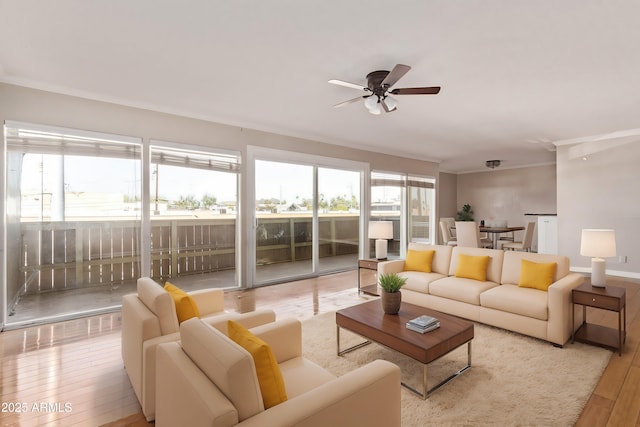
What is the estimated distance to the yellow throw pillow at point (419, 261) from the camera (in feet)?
14.2

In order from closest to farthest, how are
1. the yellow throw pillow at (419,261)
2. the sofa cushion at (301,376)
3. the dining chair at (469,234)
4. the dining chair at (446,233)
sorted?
the sofa cushion at (301,376) → the yellow throw pillow at (419,261) → the dining chair at (469,234) → the dining chair at (446,233)

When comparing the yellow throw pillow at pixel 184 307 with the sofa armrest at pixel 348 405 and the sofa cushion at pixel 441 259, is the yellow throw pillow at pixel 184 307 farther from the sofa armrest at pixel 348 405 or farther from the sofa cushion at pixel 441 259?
the sofa cushion at pixel 441 259

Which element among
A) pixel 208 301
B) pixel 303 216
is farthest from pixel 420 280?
pixel 303 216

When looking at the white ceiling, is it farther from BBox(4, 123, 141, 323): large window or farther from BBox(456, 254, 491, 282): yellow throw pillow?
BBox(456, 254, 491, 282): yellow throw pillow

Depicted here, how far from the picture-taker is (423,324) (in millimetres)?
2443

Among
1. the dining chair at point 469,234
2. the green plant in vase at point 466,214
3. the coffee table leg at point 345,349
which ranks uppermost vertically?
the green plant in vase at point 466,214

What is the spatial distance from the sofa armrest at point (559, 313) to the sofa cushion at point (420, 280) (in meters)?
1.27

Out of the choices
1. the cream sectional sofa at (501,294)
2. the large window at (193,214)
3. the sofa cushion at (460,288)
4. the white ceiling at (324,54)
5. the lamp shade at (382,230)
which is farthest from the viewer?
the lamp shade at (382,230)

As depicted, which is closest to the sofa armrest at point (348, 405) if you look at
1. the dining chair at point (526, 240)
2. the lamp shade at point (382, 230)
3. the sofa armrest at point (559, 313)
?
the sofa armrest at point (559, 313)

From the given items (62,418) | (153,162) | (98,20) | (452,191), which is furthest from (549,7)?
(452,191)

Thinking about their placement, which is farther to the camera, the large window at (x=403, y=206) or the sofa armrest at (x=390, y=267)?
the large window at (x=403, y=206)

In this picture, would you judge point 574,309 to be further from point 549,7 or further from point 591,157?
point 591,157

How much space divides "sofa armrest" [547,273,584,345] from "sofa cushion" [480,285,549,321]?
2.8 inches

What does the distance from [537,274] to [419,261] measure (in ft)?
4.58
